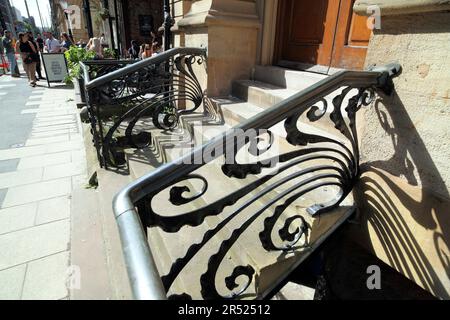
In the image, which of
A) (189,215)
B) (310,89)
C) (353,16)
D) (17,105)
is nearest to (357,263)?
(310,89)

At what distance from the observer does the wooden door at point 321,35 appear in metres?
2.89

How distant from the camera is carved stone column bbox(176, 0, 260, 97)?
139 inches

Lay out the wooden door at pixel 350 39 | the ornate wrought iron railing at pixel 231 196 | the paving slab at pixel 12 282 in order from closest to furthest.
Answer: the ornate wrought iron railing at pixel 231 196, the paving slab at pixel 12 282, the wooden door at pixel 350 39

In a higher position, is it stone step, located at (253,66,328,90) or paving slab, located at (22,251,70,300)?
stone step, located at (253,66,328,90)

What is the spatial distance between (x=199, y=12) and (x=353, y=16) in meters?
1.95

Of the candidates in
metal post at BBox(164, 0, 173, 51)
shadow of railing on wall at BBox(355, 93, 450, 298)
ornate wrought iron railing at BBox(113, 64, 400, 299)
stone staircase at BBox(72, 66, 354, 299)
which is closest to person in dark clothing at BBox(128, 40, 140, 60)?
metal post at BBox(164, 0, 173, 51)

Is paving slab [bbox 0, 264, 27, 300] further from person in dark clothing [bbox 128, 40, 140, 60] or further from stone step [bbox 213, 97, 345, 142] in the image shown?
person in dark clothing [bbox 128, 40, 140, 60]

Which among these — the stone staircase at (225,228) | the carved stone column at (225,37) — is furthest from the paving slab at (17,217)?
the carved stone column at (225,37)

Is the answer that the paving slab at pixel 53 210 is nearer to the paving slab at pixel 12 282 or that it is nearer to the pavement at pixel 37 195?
the pavement at pixel 37 195

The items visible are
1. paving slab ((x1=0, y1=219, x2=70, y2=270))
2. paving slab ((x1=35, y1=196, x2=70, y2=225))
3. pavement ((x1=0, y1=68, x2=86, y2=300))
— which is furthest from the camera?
paving slab ((x1=35, y1=196, x2=70, y2=225))

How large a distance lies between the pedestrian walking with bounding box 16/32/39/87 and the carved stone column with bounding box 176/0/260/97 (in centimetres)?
874

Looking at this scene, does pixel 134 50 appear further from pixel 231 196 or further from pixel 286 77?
pixel 231 196

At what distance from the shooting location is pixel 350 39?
295 cm

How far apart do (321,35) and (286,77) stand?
2.09 feet
